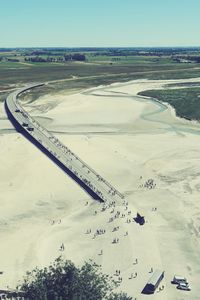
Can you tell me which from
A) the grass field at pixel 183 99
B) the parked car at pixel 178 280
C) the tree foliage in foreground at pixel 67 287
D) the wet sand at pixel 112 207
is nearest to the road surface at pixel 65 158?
the wet sand at pixel 112 207

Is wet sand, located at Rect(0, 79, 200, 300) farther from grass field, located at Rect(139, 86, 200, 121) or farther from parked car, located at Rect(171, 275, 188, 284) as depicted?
grass field, located at Rect(139, 86, 200, 121)

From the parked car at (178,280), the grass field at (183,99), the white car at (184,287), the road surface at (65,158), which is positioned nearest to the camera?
the white car at (184,287)

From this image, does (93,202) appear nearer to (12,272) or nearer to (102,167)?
(102,167)

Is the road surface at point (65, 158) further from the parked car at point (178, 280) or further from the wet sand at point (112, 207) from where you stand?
the parked car at point (178, 280)

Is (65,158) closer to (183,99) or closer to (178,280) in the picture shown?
(178,280)

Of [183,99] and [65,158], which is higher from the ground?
[65,158]

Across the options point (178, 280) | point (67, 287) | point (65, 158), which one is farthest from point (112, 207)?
point (67, 287)

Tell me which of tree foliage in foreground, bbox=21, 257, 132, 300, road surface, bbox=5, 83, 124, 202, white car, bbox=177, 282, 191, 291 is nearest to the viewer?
tree foliage in foreground, bbox=21, 257, 132, 300

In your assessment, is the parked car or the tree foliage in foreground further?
the parked car

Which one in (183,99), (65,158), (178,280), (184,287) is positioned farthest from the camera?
(183,99)

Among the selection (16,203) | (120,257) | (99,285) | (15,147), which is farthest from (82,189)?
(99,285)

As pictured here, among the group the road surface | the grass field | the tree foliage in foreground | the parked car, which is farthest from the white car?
the grass field
